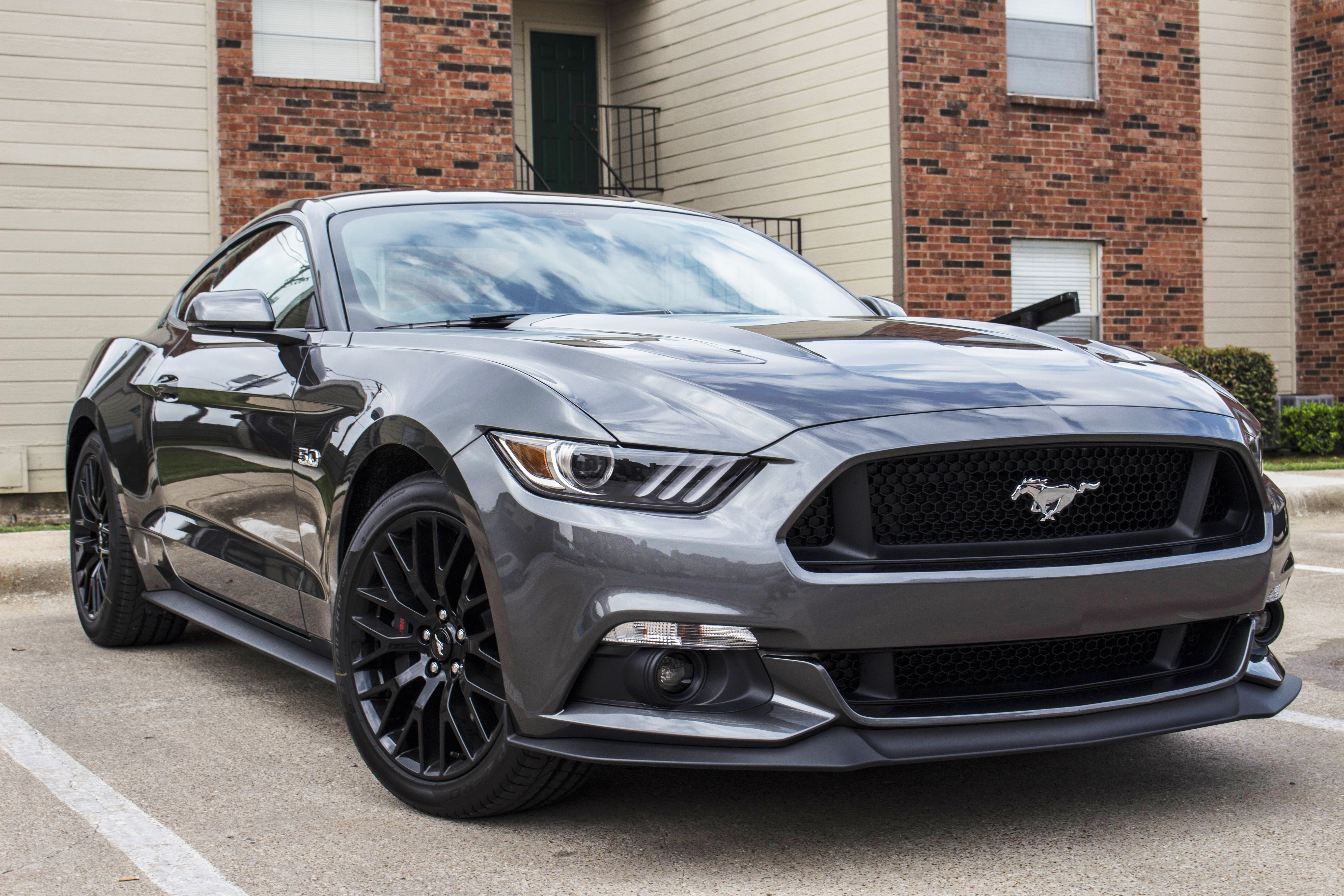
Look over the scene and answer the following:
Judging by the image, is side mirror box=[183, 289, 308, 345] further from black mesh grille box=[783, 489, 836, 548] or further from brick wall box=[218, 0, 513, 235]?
brick wall box=[218, 0, 513, 235]

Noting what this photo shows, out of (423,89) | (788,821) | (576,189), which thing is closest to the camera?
(788,821)

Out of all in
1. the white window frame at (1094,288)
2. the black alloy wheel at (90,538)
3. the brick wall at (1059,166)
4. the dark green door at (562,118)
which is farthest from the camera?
the dark green door at (562,118)

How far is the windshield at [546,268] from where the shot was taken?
4.13 metres

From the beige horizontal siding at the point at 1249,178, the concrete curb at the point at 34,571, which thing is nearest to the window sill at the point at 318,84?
the concrete curb at the point at 34,571

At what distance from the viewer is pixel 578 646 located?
2.91m

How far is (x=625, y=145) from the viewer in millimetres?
16906

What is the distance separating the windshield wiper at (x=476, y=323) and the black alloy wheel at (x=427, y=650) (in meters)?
0.73

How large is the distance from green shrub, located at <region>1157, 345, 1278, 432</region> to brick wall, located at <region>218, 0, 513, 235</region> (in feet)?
22.7

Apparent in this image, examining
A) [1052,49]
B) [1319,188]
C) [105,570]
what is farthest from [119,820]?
[1319,188]

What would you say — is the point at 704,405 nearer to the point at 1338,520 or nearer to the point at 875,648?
the point at 875,648

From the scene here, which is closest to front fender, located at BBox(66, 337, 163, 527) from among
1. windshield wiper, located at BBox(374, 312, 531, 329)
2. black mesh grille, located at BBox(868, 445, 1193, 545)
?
windshield wiper, located at BBox(374, 312, 531, 329)

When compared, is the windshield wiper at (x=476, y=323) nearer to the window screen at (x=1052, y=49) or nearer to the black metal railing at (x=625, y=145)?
the window screen at (x=1052, y=49)

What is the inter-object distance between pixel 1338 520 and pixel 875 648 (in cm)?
799

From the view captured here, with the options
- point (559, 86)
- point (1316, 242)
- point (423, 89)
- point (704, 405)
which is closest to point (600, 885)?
point (704, 405)
